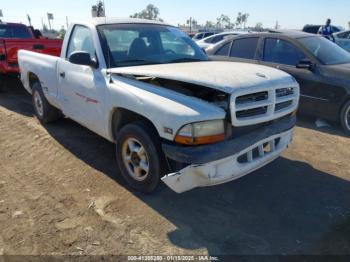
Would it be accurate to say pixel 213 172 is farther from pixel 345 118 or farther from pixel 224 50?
pixel 224 50

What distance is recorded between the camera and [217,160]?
3043 mm

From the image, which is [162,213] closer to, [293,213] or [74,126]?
[293,213]

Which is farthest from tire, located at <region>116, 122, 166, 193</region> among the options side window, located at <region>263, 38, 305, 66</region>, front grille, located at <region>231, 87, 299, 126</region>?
side window, located at <region>263, 38, 305, 66</region>

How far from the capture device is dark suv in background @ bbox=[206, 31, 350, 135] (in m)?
5.80

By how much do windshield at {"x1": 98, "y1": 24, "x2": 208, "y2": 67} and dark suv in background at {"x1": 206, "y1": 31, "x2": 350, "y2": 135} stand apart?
7.86 ft

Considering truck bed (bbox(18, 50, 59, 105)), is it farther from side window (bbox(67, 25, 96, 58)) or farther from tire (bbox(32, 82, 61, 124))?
side window (bbox(67, 25, 96, 58))

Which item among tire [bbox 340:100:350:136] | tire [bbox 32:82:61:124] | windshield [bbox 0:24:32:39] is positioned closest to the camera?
tire [bbox 340:100:350:136]

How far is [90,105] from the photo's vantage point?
4246 millimetres

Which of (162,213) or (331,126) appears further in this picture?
(331,126)

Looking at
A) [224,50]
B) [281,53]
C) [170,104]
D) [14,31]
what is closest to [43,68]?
[170,104]

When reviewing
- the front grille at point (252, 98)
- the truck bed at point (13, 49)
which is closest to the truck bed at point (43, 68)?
the truck bed at point (13, 49)

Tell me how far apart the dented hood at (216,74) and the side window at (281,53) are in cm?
282

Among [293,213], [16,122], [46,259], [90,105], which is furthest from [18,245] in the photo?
[16,122]

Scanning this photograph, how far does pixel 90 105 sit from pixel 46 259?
199cm
